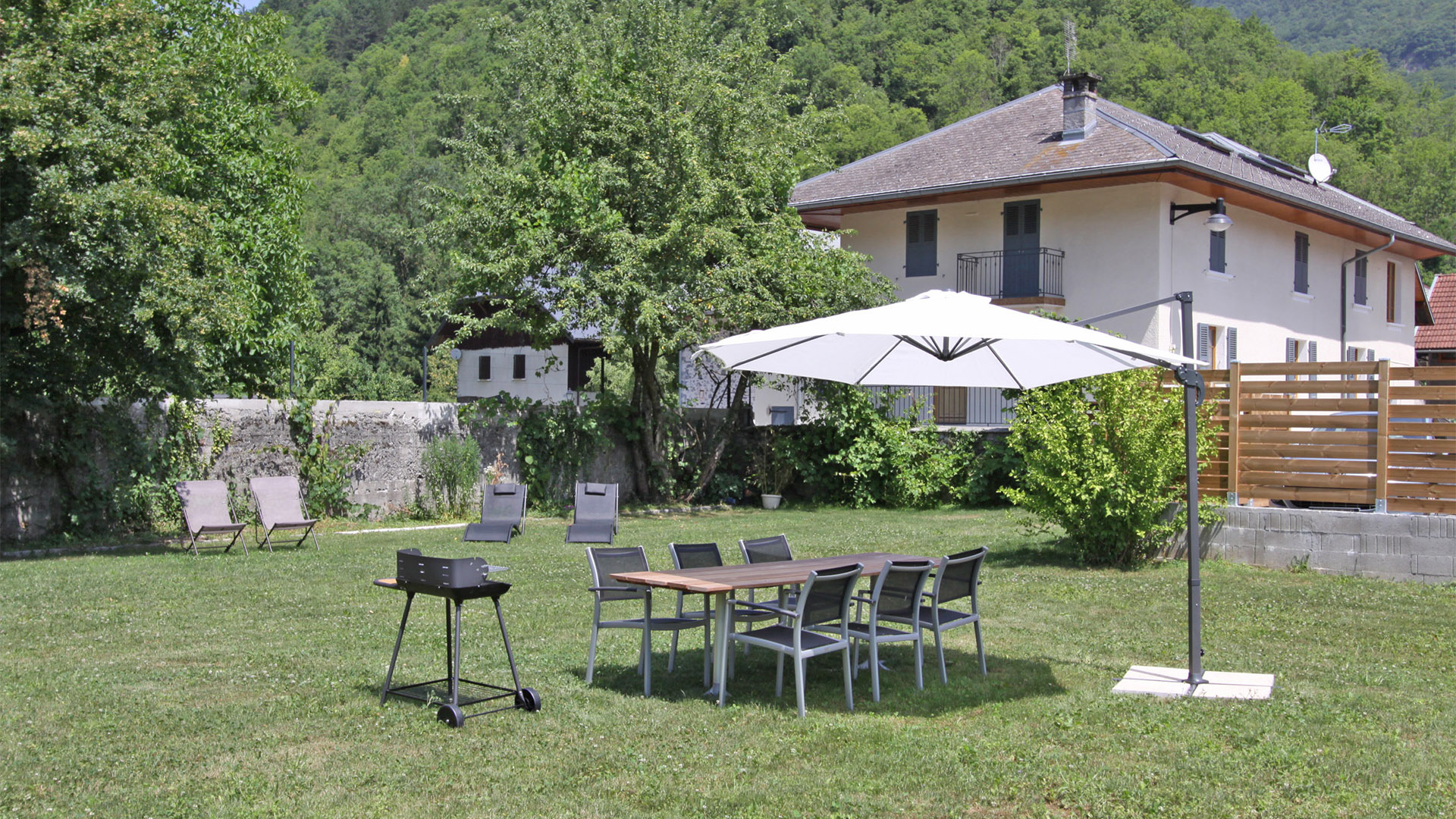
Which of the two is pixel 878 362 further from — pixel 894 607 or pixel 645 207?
pixel 645 207

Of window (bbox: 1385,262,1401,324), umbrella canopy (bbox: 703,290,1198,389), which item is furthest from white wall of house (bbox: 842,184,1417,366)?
umbrella canopy (bbox: 703,290,1198,389)

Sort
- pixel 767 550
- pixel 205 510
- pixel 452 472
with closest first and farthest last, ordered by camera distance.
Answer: pixel 767 550, pixel 205 510, pixel 452 472

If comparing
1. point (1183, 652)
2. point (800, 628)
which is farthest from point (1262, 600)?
point (800, 628)

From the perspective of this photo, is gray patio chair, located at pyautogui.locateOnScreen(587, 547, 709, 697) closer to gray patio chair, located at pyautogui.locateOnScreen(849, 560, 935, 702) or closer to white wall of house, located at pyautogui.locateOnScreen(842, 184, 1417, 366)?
gray patio chair, located at pyautogui.locateOnScreen(849, 560, 935, 702)

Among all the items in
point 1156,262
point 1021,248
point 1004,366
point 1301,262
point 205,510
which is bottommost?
point 205,510

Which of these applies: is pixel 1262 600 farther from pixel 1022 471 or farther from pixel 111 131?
pixel 111 131

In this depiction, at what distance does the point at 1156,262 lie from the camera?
885 inches

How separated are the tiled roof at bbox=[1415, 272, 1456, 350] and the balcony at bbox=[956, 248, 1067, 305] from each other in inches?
896

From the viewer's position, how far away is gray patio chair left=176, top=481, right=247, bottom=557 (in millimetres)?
12789

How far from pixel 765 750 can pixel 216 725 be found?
2.80 m

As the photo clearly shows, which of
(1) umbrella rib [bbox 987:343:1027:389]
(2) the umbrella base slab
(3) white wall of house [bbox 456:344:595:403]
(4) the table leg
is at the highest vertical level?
(3) white wall of house [bbox 456:344:595:403]

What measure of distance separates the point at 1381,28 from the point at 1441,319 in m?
82.9

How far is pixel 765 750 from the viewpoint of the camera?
5.45 metres

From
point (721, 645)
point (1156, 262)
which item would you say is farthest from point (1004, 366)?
point (1156, 262)
